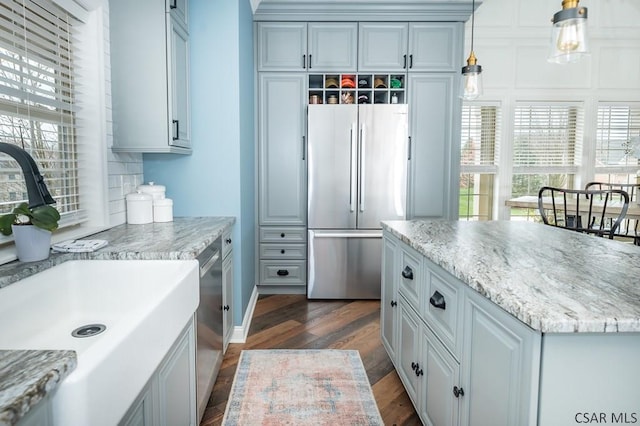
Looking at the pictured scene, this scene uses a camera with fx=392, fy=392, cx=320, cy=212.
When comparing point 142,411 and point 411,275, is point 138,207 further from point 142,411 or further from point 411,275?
point 411,275

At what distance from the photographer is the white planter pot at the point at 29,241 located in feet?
4.44

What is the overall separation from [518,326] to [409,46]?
3.31 m

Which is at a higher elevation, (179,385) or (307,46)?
(307,46)

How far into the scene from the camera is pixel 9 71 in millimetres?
1512

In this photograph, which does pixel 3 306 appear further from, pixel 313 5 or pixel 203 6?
pixel 313 5

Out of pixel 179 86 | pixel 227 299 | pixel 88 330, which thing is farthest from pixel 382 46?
pixel 88 330

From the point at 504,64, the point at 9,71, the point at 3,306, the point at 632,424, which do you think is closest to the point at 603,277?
the point at 632,424

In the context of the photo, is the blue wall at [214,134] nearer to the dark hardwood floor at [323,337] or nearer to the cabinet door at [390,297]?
the dark hardwood floor at [323,337]

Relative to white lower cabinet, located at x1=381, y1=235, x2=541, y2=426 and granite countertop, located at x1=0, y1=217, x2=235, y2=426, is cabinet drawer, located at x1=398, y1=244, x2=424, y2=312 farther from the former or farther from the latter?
granite countertop, located at x1=0, y1=217, x2=235, y2=426

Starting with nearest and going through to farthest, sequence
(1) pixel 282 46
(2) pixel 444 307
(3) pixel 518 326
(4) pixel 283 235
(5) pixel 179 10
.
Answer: (3) pixel 518 326 → (2) pixel 444 307 → (5) pixel 179 10 → (1) pixel 282 46 → (4) pixel 283 235

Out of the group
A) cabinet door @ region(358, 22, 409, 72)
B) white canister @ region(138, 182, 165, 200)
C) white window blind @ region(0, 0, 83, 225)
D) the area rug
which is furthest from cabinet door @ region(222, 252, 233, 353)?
cabinet door @ region(358, 22, 409, 72)

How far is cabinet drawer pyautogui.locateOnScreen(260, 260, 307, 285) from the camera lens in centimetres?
379

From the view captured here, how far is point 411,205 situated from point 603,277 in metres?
2.62

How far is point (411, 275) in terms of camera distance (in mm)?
1884
